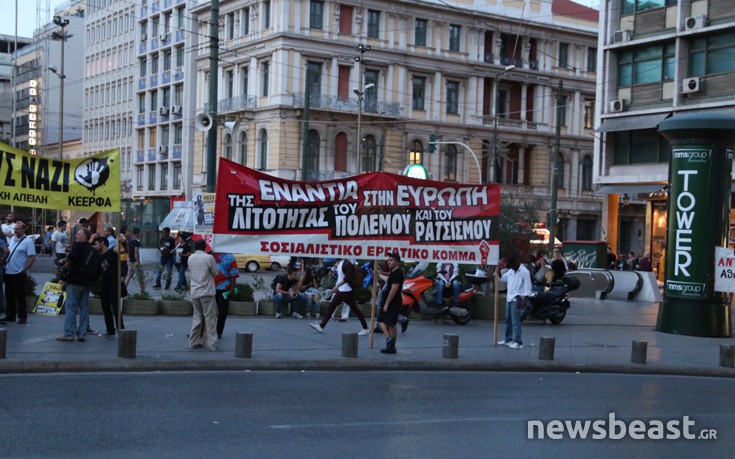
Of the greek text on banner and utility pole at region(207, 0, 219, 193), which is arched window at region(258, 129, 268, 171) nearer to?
utility pole at region(207, 0, 219, 193)

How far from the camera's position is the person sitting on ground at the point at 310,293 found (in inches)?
826

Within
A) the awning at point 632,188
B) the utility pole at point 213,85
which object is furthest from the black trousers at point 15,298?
the awning at point 632,188

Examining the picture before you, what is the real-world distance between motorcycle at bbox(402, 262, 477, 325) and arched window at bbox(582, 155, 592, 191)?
46753 mm

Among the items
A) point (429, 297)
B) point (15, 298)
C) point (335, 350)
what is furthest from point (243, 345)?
point (429, 297)

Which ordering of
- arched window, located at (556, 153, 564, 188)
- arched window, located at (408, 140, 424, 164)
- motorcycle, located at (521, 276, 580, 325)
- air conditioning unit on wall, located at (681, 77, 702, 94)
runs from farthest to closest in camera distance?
1. arched window, located at (556, 153, 564, 188)
2. arched window, located at (408, 140, 424, 164)
3. air conditioning unit on wall, located at (681, 77, 702, 94)
4. motorcycle, located at (521, 276, 580, 325)

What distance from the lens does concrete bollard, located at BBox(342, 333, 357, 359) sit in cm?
1494

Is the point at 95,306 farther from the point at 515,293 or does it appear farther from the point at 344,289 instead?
the point at 515,293

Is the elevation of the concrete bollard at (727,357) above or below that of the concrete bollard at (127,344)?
below

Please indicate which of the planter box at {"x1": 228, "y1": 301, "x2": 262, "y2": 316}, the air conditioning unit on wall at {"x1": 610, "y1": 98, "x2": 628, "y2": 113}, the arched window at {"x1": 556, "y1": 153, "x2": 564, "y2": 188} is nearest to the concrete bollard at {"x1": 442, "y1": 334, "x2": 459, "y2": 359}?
the planter box at {"x1": 228, "y1": 301, "x2": 262, "y2": 316}

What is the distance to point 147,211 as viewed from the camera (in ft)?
200

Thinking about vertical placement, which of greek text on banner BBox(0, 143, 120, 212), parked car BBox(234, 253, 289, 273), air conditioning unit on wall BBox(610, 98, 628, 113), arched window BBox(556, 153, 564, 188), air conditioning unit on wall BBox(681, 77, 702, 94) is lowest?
parked car BBox(234, 253, 289, 273)

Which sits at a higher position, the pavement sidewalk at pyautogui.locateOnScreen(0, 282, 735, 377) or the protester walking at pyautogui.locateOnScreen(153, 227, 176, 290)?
the protester walking at pyautogui.locateOnScreen(153, 227, 176, 290)

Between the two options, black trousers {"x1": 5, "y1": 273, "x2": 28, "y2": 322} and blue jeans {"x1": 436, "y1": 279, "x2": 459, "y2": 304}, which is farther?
blue jeans {"x1": 436, "y1": 279, "x2": 459, "y2": 304}

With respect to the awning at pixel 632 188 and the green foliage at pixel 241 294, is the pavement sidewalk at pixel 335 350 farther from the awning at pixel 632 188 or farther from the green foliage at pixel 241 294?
the awning at pixel 632 188
